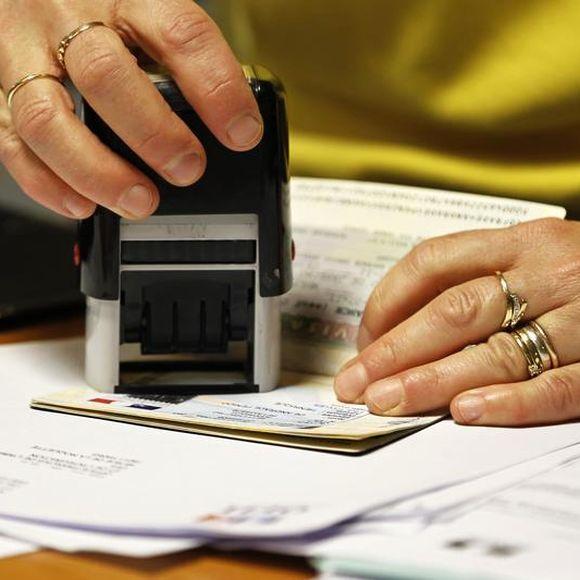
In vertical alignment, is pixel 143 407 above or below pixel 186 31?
below

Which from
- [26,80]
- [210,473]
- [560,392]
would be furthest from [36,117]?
[560,392]

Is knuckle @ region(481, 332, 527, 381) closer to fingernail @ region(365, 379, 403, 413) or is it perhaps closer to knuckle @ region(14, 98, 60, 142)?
fingernail @ region(365, 379, 403, 413)

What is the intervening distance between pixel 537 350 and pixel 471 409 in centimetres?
7

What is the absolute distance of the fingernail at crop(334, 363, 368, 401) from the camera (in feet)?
2.31

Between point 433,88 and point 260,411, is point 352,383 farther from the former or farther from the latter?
point 433,88

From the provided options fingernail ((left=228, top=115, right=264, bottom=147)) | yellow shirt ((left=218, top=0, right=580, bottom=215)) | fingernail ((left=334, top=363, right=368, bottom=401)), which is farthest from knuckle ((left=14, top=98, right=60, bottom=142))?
yellow shirt ((left=218, top=0, right=580, bottom=215))

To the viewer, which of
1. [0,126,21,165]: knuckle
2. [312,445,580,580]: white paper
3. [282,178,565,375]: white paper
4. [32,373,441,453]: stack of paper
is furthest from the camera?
[282,178,565,375]: white paper

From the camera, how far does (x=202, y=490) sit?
1.75ft

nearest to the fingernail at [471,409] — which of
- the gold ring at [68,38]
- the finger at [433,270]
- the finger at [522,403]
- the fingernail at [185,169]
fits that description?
the finger at [522,403]

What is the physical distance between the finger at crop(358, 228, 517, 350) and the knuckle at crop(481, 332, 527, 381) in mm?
69

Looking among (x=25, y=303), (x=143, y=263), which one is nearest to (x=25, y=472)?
(x=143, y=263)

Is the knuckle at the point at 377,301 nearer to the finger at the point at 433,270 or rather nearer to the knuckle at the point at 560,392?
the finger at the point at 433,270

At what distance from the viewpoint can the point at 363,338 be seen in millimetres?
782

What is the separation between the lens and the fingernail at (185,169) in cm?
67
